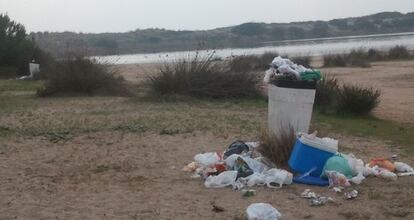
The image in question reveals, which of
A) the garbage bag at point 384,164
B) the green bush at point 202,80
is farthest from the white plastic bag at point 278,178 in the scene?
the green bush at point 202,80

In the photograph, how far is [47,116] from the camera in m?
13.3

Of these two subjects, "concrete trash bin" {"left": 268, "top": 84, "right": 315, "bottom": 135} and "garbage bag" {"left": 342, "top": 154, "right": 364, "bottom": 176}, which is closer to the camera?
"garbage bag" {"left": 342, "top": 154, "right": 364, "bottom": 176}

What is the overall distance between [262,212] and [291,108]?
A: 8.37ft

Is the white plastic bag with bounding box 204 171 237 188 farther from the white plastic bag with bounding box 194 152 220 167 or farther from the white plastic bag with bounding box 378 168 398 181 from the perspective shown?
the white plastic bag with bounding box 378 168 398 181

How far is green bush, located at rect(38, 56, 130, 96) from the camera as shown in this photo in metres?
19.7

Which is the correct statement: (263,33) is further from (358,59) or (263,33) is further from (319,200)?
(319,200)

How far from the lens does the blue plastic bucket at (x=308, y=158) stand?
272 inches

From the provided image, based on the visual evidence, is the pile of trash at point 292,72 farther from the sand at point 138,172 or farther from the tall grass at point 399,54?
the tall grass at point 399,54

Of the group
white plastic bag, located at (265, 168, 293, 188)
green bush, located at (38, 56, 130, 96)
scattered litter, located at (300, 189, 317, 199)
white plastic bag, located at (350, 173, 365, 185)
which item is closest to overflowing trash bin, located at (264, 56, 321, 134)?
white plastic bag, located at (265, 168, 293, 188)

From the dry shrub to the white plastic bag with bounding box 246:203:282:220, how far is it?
5.93 ft

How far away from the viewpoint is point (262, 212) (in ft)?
17.7

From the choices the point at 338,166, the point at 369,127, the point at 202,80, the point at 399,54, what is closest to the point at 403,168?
the point at 338,166

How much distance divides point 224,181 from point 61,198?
5.65ft

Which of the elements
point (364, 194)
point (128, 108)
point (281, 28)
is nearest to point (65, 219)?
point (364, 194)
